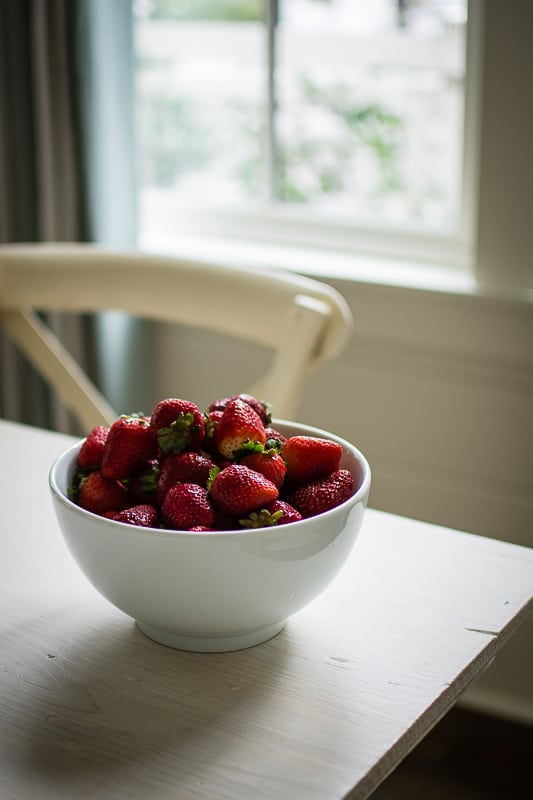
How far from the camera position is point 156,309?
1.53 meters

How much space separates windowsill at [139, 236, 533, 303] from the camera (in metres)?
1.88

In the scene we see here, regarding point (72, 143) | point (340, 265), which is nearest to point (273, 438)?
point (340, 265)

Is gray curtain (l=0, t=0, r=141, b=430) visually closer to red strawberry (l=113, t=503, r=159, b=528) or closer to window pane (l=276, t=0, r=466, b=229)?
window pane (l=276, t=0, r=466, b=229)

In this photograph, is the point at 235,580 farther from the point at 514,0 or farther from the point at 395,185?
the point at 395,185

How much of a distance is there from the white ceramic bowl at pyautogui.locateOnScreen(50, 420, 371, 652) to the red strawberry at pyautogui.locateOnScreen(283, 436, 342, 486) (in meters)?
0.03

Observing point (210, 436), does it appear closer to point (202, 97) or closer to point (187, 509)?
point (187, 509)

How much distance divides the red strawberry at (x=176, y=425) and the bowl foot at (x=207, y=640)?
0.15m

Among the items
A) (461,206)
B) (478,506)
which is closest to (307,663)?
(478,506)

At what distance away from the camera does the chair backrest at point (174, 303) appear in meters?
1.32

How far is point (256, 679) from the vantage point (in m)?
0.81

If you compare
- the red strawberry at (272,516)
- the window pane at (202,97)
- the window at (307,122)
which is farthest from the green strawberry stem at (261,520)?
the window pane at (202,97)

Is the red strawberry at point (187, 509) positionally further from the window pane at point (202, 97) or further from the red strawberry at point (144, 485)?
the window pane at point (202, 97)

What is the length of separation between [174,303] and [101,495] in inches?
28.2

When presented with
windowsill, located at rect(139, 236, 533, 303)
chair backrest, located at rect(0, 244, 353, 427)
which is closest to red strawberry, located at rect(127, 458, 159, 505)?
chair backrest, located at rect(0, 244, 353, 427)
